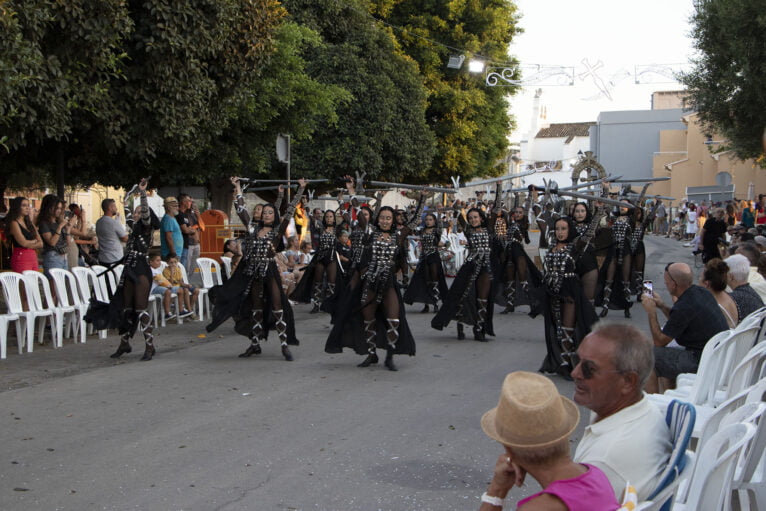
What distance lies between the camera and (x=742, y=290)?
25.7 feet

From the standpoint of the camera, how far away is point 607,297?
564 inches

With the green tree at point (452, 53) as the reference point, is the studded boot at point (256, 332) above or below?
below

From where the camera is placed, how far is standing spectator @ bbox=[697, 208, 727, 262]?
19.0 meters

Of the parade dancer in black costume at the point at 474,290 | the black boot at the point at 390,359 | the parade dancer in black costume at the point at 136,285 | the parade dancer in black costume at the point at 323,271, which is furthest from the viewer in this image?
the parade dancer in black costume at the point at 323,271

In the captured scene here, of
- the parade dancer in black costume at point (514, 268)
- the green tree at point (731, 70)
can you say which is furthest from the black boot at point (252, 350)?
the green tree at point (731, 70)

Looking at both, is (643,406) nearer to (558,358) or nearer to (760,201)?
(558,358)

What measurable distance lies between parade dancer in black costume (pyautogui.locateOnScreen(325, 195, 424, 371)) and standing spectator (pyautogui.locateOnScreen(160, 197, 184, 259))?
5.56 m

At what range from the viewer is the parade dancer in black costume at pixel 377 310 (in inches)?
379

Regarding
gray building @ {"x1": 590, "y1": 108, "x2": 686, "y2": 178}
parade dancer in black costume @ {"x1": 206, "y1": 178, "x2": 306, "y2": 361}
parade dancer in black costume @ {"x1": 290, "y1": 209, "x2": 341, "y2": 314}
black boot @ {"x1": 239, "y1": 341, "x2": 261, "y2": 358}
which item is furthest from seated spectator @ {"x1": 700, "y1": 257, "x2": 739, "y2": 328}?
gray building @ {"x1": 590, "y1": 108, "x2": 686, "y2": 178}

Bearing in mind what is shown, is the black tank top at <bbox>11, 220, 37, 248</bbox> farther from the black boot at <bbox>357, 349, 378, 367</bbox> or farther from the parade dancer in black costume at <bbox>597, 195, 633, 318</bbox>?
the parade dancer in black costume at <bbox>597, 195, 633, 318</bbox>

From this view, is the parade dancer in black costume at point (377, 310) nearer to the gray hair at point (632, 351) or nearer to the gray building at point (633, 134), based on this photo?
the gray hair at point (632, 351)

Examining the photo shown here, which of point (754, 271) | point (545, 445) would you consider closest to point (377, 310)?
point (754, 271)

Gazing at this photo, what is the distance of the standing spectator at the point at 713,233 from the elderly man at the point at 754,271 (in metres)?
9.48

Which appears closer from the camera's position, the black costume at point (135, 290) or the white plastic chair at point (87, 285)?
the black costume at point (135, 290)
